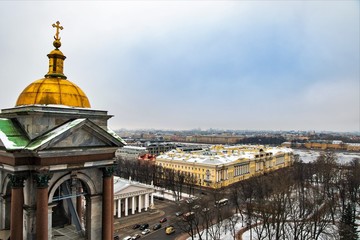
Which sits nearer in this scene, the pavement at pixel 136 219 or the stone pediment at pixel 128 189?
the pavement at pixel 136 219

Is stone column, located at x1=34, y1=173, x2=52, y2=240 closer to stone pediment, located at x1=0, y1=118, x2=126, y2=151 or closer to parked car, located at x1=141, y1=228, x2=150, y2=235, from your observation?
stone pediment, located at x1=0, y1=118, x2=126, y2=151

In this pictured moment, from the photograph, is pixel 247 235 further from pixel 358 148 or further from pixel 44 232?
pixel 358 148

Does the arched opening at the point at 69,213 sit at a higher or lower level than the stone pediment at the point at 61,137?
lower

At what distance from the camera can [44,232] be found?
9742 mm

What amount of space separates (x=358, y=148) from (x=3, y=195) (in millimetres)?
232089

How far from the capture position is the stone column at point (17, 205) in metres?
9.83

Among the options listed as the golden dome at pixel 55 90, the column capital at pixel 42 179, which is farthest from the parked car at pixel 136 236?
the column capital at pixel 42 179

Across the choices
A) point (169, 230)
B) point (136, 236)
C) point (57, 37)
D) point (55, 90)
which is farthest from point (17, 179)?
point (169, 230)

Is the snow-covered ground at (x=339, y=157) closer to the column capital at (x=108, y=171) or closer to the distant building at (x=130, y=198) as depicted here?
the distant building at (x=130, y=198)

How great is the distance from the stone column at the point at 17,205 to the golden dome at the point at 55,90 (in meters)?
2.99

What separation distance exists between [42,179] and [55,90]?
3493 mm

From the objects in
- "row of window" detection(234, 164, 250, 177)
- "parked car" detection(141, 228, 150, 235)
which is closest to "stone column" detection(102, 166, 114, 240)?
"parked car" detection(141, 228, 150, 235)

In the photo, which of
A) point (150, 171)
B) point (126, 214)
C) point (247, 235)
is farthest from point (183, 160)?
point (247, 235)

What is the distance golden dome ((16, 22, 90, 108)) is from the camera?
1083cm
